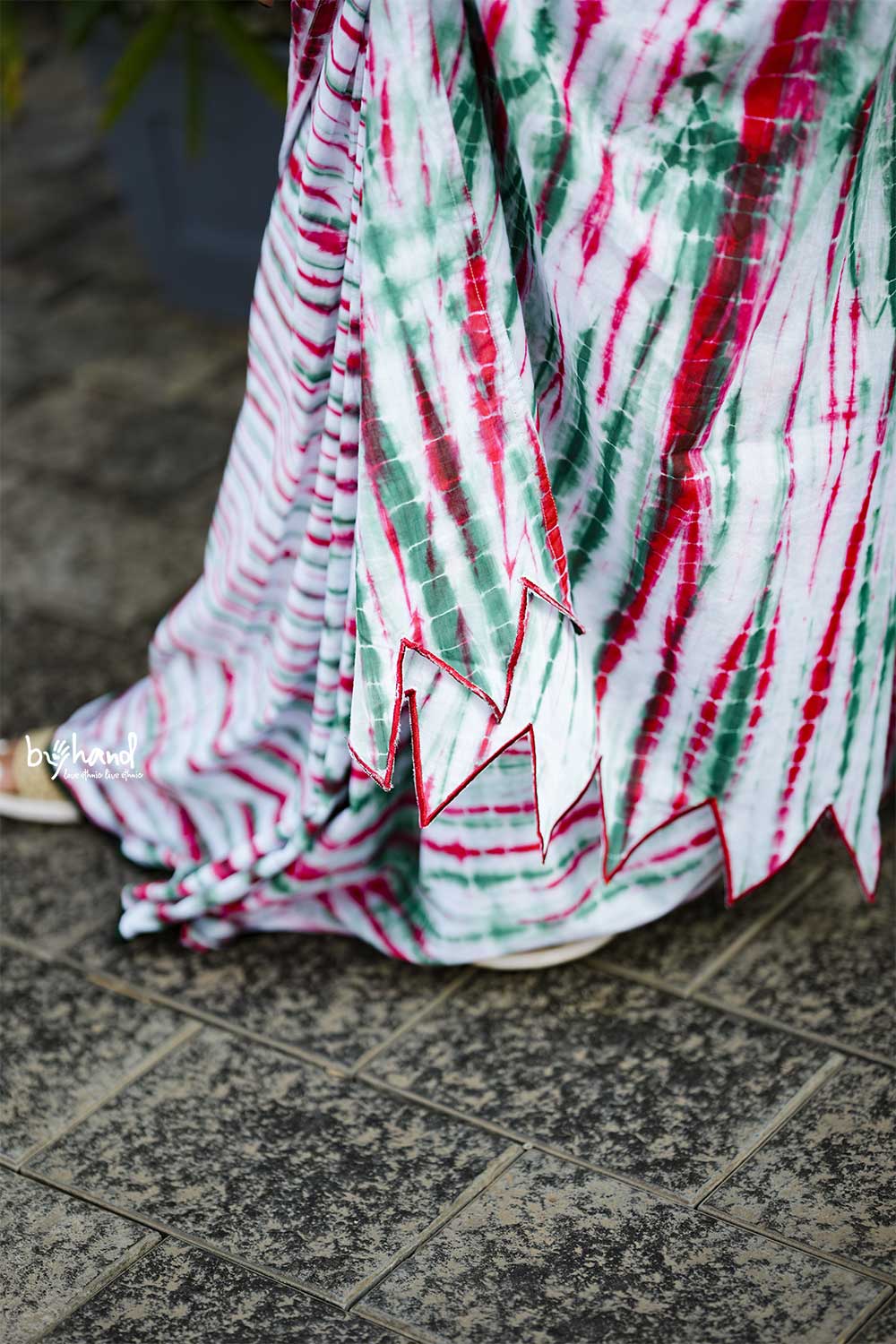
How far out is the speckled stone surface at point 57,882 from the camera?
6.61 ft

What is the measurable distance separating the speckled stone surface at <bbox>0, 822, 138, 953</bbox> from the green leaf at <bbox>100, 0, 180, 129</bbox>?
1.41 metres

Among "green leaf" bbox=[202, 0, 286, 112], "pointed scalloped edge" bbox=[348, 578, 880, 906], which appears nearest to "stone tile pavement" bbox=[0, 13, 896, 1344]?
"pointed scalloped edge" bbox=[348, 578, 880, 906]

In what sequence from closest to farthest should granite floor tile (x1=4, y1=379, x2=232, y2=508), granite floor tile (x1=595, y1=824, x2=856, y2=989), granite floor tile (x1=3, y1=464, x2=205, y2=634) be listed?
granite floor tile (x1=595, y1=824, x2=856, y2=989) → granite floor tile (x1=3, y1=464, x2=205, y2=634) → granite floor tile (x1=4, y1=379, x2=232, y2=508)

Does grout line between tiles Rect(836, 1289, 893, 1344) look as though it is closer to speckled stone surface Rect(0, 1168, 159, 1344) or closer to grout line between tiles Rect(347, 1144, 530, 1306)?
grout line between tiles Rect(347, 1144, 530, 1306)

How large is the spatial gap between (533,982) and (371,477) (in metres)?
0.65

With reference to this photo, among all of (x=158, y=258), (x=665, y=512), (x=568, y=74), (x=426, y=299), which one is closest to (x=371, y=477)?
(x=426, y=299)

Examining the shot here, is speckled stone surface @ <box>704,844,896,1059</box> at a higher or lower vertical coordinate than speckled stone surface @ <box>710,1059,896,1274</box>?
higher

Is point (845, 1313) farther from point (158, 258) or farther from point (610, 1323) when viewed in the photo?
point (158, 258)

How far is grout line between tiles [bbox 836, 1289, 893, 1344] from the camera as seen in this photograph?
1.44 metres

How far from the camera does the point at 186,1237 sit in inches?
62.6

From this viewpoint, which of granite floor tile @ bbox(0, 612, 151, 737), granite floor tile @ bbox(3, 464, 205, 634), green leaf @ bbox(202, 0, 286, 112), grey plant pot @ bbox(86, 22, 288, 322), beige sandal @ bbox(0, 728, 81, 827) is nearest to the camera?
beige sandal @ bbox(0, 728, 81, 827)

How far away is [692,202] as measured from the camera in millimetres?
1459

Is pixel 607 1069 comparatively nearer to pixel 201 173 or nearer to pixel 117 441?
pixel 117 441

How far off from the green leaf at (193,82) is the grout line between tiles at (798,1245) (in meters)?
2.15
